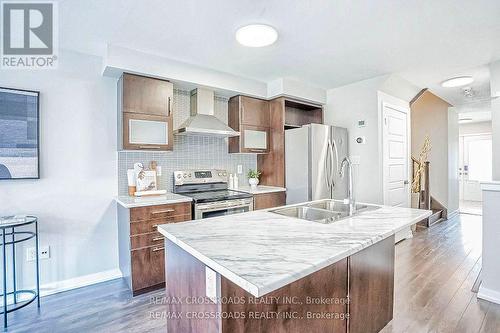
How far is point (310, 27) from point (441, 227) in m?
4.61

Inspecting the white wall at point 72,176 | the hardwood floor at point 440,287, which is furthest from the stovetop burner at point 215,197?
the hardwood floor at point 440,287

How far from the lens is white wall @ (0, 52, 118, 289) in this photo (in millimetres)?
2455

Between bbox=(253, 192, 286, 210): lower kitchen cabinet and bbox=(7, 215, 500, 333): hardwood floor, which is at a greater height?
bbox=(253, 192, 286, 210): lower kitchen cabinet

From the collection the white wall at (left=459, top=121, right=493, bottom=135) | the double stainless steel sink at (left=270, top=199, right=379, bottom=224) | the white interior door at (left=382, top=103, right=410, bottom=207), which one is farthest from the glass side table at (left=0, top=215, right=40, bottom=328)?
the white wall at (left=459, top=121, right=493, bottom=135)

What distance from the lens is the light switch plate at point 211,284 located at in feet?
3.45

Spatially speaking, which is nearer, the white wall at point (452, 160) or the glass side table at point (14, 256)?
the glass side table at point (14, 256)

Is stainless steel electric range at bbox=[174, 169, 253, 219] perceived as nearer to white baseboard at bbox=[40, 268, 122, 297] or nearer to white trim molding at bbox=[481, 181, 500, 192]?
white baseboard at bbox=[40, 268, 122, 297]

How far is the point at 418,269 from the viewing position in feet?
9.70

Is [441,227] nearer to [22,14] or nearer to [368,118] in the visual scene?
[368,118]

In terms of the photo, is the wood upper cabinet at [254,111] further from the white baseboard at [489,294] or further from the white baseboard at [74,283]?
the white baseboard at [489,294]

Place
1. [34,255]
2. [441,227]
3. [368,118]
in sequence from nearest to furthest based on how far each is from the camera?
1. [34,255]
2. [368,118]
3. [441,227]

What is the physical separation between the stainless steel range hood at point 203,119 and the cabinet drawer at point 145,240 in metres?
1.22

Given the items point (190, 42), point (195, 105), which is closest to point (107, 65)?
point (190, 42)

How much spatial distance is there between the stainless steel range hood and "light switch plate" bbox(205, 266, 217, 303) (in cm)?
218
